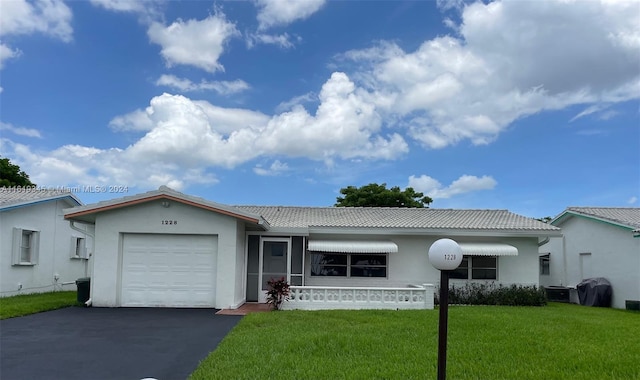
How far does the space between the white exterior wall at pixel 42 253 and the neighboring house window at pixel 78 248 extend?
235mm

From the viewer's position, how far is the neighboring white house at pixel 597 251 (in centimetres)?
2081

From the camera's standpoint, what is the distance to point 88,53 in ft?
59.8

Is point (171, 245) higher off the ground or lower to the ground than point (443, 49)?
lower

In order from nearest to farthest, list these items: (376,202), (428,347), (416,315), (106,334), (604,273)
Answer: (428,347)
(106,334)
(416,315)
(604,273)
(376,202)

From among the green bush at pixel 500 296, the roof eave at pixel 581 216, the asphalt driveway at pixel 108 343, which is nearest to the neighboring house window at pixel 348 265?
the green bush at pixel 500 296

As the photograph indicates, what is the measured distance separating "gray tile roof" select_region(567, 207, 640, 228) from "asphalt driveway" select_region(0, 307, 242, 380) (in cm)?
1690

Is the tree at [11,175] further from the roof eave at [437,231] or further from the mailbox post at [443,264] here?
the mailbox post at [443,264]

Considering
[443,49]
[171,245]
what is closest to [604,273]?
[443,49]

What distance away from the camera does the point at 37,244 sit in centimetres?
2252

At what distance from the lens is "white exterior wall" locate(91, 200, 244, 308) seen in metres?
Answer: 17.2

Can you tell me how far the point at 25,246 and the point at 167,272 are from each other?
883 centimetres

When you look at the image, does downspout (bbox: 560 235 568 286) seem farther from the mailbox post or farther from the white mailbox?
the white mailbox

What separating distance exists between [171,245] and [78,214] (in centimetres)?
322

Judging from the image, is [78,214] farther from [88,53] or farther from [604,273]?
[604,273]
